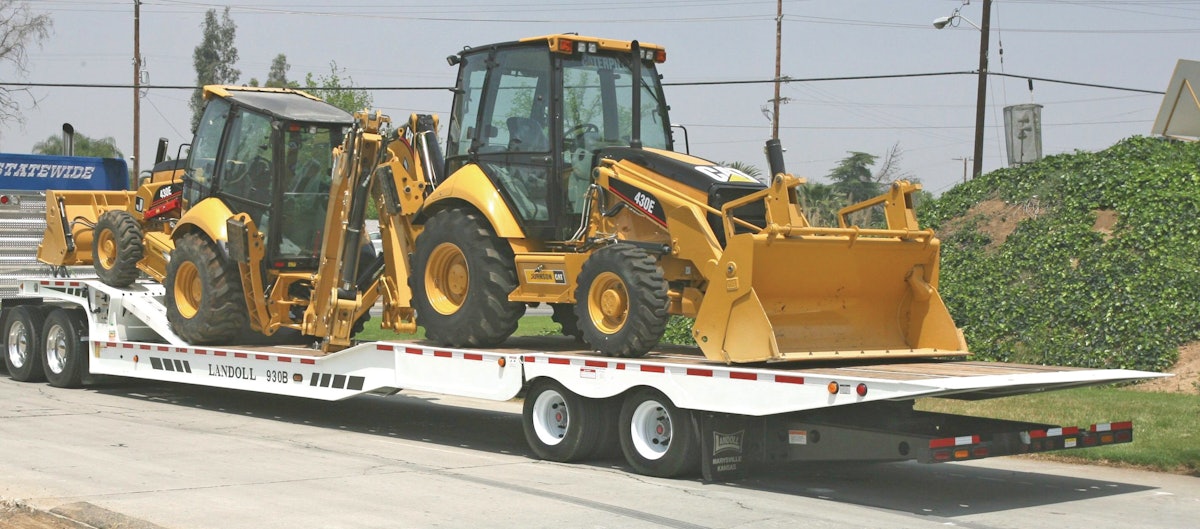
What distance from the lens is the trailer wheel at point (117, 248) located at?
15.6 m

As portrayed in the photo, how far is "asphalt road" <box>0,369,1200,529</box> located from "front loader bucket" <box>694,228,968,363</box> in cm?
104

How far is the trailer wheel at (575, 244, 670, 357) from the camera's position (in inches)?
400

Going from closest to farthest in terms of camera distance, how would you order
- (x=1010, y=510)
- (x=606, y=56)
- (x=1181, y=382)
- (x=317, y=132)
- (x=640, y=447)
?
(x=1010, y=510), (x=640, y=447), (x=606, y=56), (x=317, y=132), (x=1181, y=382)

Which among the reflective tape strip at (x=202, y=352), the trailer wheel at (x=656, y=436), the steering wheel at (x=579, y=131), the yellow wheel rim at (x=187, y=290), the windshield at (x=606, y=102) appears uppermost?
the windshield at (x=606, y=102)

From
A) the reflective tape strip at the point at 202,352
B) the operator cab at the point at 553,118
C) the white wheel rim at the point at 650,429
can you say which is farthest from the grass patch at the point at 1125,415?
the reflective tape strip at the point at 202,352

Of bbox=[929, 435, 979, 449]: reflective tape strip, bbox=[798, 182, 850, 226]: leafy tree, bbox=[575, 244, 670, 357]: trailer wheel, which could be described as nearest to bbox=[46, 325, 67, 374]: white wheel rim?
bbox=[575, 244, 670, 357]: trailer wheel

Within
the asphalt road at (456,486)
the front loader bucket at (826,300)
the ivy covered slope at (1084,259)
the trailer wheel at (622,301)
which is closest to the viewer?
the asphalt road at (456,486)

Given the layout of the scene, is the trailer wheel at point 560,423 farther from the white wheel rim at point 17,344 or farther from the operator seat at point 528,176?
the white wheel rim at point 17,344

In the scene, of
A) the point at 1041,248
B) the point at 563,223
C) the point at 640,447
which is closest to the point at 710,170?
the point at 563,223

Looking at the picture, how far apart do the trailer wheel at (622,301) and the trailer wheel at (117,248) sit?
711 cm

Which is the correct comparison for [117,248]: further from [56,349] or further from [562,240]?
[562,240]

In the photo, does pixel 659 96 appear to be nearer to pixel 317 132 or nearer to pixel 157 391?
pixel 317 132

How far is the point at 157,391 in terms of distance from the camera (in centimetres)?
1670

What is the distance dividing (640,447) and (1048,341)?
9.29 metres
